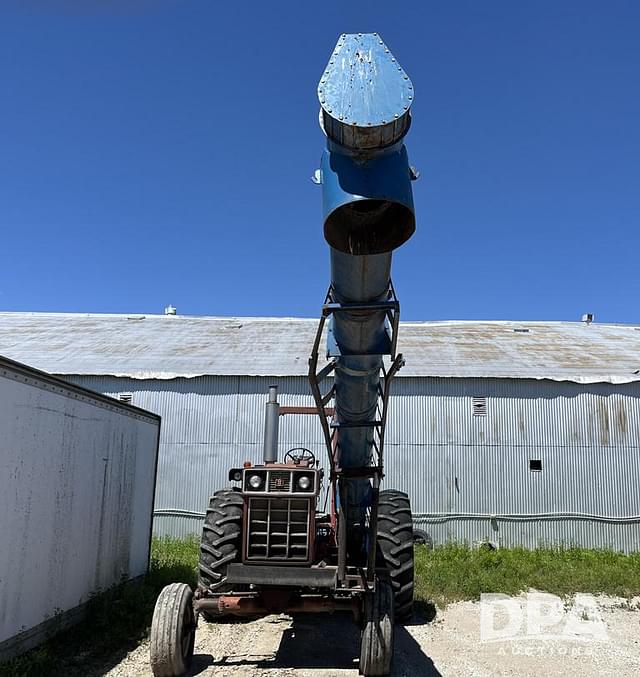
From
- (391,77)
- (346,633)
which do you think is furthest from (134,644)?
(391,77)

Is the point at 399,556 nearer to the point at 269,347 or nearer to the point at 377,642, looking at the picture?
the point at 377,642

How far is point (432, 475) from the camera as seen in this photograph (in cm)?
1548

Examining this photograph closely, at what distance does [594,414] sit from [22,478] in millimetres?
13388

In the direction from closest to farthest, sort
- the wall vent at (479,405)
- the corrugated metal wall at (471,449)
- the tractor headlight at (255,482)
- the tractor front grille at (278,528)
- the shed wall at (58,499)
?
the shed wall at (58,499) → the tractor front grille at (278,528) → the tractor headlight at (255,482) → the corrugated metal wall at (471,449) → the wall vent at (479,405)

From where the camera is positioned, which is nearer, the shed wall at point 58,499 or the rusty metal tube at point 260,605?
the shed wall at point 58,499

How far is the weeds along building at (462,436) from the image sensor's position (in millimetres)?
15219

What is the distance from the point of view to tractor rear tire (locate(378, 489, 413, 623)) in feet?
26.2

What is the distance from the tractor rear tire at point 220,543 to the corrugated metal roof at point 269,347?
8155mm

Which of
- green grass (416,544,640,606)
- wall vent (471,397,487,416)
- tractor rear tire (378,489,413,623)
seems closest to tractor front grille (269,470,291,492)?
tractor rear tire (378,489,413,623)

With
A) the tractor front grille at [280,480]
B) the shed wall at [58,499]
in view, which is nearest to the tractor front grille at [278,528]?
the tractor front grille at [280,480]

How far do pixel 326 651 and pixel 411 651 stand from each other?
3.47ft

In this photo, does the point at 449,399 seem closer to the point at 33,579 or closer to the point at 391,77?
the point at 33,579

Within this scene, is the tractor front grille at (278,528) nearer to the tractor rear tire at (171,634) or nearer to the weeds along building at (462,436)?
the tractor rear tire at (171,634)

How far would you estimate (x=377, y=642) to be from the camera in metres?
6.38
